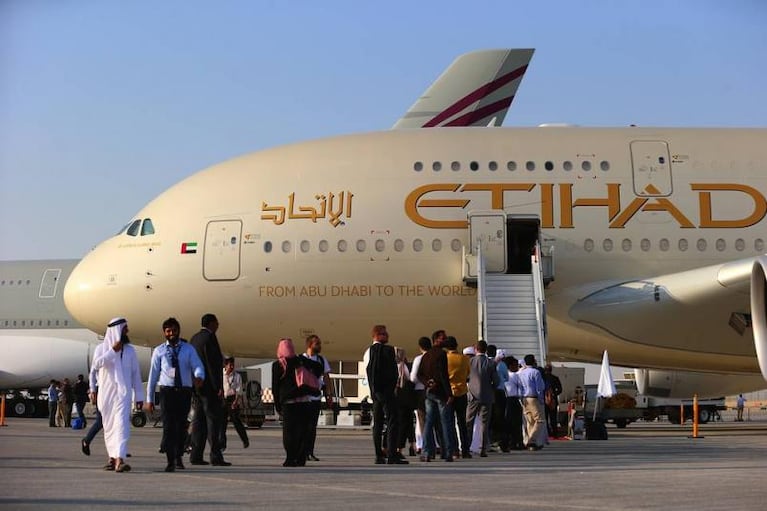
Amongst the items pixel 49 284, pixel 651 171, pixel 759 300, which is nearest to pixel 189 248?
pixel 651 171

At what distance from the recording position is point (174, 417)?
13.3 metres

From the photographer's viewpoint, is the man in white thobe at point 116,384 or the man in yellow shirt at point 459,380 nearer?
the man in white thobe at point 116,384

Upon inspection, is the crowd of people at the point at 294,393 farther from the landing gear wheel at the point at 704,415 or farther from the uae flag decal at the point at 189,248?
the landing gear wheel at the point at 704,415

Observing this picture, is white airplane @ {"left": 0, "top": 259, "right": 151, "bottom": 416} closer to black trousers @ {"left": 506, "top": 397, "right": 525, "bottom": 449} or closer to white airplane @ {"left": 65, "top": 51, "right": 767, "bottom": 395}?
white airplane @ {"left": 65, "top": 51, "right": 767, "bottom": 395}

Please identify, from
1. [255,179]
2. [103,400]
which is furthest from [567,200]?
[103,400]

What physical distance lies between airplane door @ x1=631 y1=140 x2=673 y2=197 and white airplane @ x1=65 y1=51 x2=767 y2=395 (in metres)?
0.02

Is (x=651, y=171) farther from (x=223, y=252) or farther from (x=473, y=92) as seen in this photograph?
(x=473, y=92)

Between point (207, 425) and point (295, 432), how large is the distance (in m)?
1.01

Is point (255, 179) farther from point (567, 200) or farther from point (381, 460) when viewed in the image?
point (381, 460)

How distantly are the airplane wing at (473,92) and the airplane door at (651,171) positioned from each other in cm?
1413

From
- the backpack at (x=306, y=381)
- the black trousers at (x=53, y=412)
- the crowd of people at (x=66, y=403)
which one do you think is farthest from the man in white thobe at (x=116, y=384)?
the black trousers at (x=53, y=412)

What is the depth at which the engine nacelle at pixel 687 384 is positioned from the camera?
88.5 ft

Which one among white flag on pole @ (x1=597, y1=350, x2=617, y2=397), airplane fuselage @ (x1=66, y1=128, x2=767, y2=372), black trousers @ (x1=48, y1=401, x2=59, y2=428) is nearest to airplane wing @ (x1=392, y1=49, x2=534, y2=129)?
black trousers @ (x1=48, y1=401, x2=59, y2=428)

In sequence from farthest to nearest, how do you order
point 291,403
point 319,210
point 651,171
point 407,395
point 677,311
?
1. point 319,210
2. point 651,171
3. point 677,311
4. point 407,395
5. point 291,403
